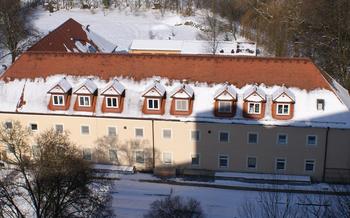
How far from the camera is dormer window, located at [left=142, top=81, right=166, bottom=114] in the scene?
157 feet

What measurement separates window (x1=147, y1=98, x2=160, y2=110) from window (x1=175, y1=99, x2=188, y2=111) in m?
1.78

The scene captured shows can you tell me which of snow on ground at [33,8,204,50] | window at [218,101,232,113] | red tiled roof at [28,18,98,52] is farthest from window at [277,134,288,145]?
snow on ground at [33,8,204,50]

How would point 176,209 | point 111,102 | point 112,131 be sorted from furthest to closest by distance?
1. point 112,131
2. point 111,102
3. point 176,209

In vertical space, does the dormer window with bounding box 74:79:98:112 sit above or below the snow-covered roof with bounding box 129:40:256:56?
below

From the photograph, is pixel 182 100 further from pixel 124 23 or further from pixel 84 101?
pixel 124 23

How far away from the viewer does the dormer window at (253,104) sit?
46656 millimetres

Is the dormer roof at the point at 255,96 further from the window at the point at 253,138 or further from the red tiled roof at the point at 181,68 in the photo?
the window at the point at 253,138

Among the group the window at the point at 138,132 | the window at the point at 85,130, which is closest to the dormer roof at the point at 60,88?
the window at the point at 85,130

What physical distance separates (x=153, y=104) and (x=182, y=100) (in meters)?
2.79

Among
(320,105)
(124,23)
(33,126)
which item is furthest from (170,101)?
(124,23)

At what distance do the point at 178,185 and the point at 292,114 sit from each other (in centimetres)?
1226

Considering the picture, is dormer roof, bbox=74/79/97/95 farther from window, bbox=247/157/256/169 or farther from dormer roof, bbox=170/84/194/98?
window, bbox=247/157/256/169

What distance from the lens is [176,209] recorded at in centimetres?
3781

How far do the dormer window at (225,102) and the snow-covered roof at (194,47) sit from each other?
39877 millimetres
